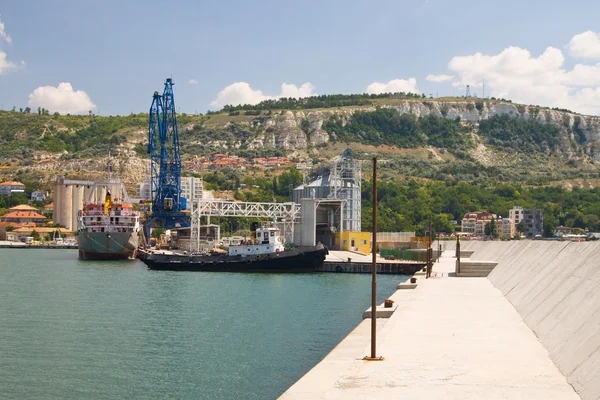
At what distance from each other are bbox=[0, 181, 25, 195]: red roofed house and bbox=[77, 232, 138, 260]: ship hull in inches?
4175

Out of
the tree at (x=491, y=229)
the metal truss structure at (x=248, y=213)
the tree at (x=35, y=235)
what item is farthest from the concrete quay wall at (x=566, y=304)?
the tree at (x=35, y=235)

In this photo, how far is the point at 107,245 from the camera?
90438 millimetres

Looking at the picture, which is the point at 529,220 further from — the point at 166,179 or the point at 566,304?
the point at 566,304

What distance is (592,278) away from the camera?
2056 centimetres

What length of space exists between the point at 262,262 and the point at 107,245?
29384mm

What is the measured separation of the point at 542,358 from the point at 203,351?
12.0 meters

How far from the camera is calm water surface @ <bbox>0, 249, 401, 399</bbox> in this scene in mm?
21953

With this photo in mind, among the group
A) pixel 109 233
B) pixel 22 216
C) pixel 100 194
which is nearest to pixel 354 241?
pixel 109 233

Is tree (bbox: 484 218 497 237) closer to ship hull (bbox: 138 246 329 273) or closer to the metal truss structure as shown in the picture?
the metal truss structure

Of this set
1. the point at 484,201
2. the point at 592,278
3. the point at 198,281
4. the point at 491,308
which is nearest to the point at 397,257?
the point at 198,281

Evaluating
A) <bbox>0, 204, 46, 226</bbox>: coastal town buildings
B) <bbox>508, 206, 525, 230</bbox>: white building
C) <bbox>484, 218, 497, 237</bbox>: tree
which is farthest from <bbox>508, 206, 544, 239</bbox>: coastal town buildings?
<bbox>0, 204, 46, 226</bbox>: coastal town buildings

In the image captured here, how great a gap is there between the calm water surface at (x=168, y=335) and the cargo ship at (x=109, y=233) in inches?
1319

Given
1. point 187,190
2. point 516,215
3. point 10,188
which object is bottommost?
point 516,215

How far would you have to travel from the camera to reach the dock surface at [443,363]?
51.2 ft
